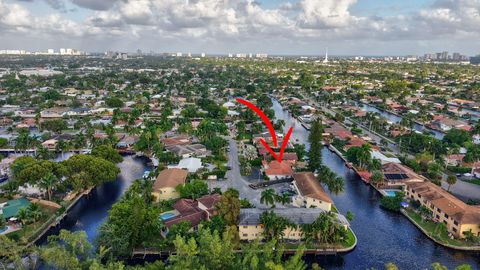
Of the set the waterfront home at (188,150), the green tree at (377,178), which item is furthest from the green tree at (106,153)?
the green tree at (377,178)

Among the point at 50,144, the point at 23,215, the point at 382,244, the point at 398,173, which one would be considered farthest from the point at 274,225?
the point at 50,144

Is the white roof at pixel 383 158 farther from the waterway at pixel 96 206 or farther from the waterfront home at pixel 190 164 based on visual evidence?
the waterway at pixel 96 206

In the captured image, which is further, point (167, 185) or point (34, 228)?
point (167, 185)

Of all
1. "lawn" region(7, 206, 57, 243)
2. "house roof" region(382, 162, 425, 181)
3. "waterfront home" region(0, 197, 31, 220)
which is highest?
"house roof" region(382, 162, 425, 181)

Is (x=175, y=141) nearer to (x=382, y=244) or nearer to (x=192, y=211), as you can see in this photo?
(x=192, y=211)

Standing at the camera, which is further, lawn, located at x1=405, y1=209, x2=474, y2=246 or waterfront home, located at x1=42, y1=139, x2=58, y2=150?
waterfront home, located at x1=42, y1=139, x2=58, y2=150

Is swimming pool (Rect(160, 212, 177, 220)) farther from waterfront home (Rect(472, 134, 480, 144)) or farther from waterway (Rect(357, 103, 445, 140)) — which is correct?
waterway (Rect(357, 103, 445, 140))

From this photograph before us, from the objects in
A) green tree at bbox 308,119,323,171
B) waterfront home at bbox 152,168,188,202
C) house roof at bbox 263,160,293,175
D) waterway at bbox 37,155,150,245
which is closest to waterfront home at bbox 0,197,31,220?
waterway at bbox 37,155,150,245
